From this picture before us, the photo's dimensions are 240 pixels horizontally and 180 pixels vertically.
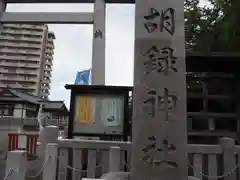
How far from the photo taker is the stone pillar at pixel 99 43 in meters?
7.74

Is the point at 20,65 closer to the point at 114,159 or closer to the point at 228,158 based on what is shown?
the point at 114,159

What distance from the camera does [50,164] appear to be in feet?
13.8

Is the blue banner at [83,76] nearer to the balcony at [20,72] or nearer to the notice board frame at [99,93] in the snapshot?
the notice board frame at [99,93]

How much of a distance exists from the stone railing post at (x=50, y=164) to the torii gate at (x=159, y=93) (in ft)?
5.01

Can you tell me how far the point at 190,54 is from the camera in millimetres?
5500

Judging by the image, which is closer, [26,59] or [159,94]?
[159,94]

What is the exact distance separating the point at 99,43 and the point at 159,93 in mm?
4964

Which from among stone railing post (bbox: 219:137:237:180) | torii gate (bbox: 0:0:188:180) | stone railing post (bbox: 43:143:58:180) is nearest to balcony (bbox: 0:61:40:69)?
stone railing post (bbox: 43:143:58:180)

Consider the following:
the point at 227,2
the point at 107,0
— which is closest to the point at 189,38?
the point at 227,2

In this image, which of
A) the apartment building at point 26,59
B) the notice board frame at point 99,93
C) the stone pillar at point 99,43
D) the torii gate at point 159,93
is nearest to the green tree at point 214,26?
the stone pillar at point 99,43

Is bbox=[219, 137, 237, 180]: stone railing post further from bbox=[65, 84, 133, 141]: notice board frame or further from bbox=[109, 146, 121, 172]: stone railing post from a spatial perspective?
bbox=[65, 84, 133, 141]: notice board frame

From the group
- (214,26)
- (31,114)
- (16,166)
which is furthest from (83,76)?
(31,114)

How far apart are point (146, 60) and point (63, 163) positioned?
2069 mm

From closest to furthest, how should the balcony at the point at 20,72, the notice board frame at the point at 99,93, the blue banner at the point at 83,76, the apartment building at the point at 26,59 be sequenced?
the notice board frame at the point at 99,93
the blue banner at the point at 83,76
the apartment building at the point at 26,59
the balcony at the point at 20,72
